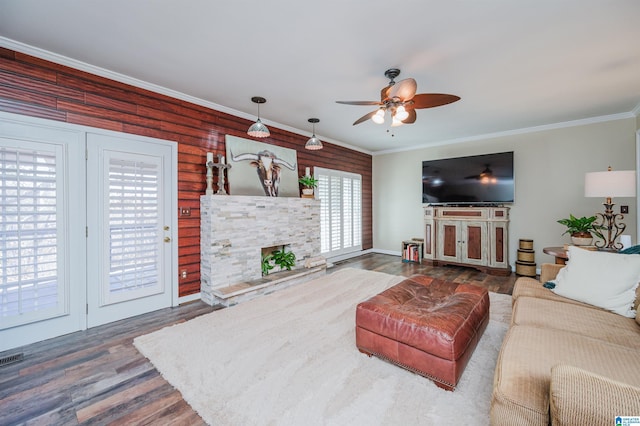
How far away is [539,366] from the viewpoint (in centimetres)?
134

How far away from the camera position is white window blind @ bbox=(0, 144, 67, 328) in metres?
2.41

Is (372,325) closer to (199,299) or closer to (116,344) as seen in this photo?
(116,344)

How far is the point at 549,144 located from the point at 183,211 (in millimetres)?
6301

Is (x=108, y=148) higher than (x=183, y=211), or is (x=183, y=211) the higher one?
(x=108, y=148)

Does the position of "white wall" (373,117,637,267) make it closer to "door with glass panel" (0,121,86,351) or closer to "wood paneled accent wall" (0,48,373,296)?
"wood paneled accent wall" (0,48,373,296)

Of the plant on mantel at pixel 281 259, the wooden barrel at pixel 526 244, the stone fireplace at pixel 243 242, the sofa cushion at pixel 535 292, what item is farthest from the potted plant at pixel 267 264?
the wooden barrel at pixel 526 244

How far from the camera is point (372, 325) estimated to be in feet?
6.98

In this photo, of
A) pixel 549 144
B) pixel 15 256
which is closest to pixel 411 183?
pixel 549 144

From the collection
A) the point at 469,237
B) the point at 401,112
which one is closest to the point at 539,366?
the point at 401,112

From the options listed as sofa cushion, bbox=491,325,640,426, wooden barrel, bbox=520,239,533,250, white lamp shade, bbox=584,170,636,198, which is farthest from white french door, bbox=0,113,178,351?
wooden barrel, bbox=520,239,533,250

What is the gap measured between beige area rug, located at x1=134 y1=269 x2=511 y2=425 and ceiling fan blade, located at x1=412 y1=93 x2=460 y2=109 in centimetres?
231

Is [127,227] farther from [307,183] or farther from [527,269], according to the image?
[527,269]

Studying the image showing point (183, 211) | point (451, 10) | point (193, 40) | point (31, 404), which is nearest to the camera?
point (31, 404)

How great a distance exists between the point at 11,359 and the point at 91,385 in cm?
103
